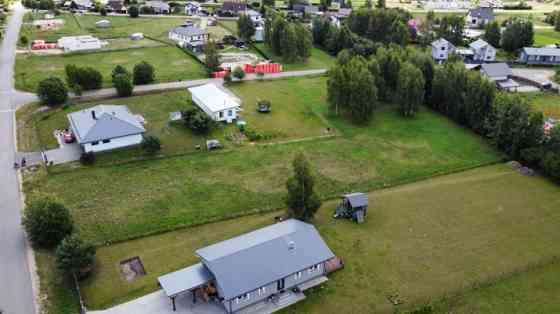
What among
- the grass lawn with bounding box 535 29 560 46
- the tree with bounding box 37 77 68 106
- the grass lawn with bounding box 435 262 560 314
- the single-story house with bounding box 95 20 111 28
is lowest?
the grass lawn with bounding box 435 262 560 314

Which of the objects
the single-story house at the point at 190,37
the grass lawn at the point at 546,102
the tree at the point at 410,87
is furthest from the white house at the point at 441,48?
the single-story house at the point at 190,37

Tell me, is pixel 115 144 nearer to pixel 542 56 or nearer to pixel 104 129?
pixel 104 129

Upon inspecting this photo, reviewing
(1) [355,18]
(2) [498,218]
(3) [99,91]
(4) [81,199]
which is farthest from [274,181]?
(1) [355,18]

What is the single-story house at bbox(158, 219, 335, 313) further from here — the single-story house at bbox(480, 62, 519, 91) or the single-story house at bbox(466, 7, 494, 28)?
the single-story house at bbox(466, 7, 494, 28)

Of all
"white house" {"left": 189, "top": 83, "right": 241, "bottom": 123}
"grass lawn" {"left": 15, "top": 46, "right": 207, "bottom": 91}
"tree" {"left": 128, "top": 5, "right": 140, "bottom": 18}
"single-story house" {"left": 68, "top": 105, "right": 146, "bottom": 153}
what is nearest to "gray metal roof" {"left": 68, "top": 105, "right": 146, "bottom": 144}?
"single-story house" {"left": 68, "top": 105, "right": 146, "bottom": 153}

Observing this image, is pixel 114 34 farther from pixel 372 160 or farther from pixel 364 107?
pixel 372 160

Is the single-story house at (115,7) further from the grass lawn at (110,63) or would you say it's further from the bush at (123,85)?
the bush at (123,85)
